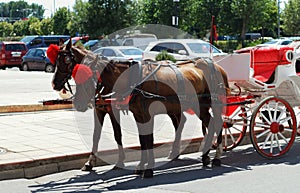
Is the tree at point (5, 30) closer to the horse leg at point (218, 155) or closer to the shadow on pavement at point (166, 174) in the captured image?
the shadow on pavement at point (166, 174)

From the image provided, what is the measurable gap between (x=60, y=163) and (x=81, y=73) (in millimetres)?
1597

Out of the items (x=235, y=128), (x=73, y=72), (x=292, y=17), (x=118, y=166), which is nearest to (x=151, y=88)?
(x=73, y=72)

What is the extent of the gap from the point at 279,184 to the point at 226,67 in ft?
9.73

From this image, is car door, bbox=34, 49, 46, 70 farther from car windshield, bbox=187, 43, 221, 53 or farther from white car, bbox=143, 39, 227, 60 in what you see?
car windshield, bbox=187, 43, 221, 53

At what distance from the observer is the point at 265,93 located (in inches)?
403

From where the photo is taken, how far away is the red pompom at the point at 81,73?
26.3 ft

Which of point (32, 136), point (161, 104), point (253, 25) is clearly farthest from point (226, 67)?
point (253, 25)

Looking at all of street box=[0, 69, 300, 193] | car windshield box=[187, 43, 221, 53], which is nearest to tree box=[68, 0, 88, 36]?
car windshield box=[187, 43, 221, 53]

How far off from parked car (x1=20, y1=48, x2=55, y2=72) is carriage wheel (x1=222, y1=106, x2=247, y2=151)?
2238cm

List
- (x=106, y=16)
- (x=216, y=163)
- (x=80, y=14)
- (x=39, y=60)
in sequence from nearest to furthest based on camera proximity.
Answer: (x=216, y=163), (x=39, y=60), (x=106, y=16), (x=80, y=14)

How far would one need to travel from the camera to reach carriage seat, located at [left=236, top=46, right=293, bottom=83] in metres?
10.2

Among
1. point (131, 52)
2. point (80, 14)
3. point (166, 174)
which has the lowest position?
point (166, 174)

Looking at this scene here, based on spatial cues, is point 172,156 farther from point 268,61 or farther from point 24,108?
point 24,108

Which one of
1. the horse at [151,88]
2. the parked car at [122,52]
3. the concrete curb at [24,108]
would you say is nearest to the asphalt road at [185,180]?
the horse at [151,88]
